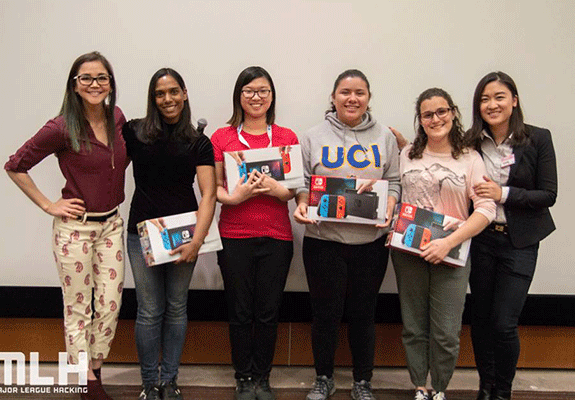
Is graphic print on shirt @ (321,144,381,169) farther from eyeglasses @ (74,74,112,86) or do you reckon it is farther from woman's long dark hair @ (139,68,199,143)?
eyeglasses @ (74,74,112,86)

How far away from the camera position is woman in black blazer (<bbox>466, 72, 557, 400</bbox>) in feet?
7.09

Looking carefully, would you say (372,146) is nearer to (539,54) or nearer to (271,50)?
(271,50)

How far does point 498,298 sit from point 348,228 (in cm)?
81

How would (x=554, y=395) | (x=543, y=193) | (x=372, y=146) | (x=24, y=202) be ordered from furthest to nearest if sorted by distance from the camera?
(x=24, y=202) < (x=554, y=395) < (x=372, y=146) < (x=543, y=193)

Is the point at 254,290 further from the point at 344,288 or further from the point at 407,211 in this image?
the point at 407,211

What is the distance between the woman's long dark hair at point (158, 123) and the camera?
6.97 ft

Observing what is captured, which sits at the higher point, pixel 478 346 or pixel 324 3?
pixel 324 3

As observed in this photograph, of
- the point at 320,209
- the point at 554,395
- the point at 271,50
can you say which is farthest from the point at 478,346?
the point at 271,50

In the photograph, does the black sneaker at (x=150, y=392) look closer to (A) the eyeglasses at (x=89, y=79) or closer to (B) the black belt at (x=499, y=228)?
(A) the eyeglasses at (x=89, y=79)

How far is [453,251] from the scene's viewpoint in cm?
215

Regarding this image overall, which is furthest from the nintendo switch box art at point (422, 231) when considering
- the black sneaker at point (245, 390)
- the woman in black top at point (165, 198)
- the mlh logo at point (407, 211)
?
the black sneaker at point (245, 390)

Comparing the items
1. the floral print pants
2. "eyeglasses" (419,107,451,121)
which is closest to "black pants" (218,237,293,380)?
the floral print pants

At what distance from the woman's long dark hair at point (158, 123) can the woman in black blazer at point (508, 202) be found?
1394 millimetres

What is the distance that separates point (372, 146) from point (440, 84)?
2.90 feet
